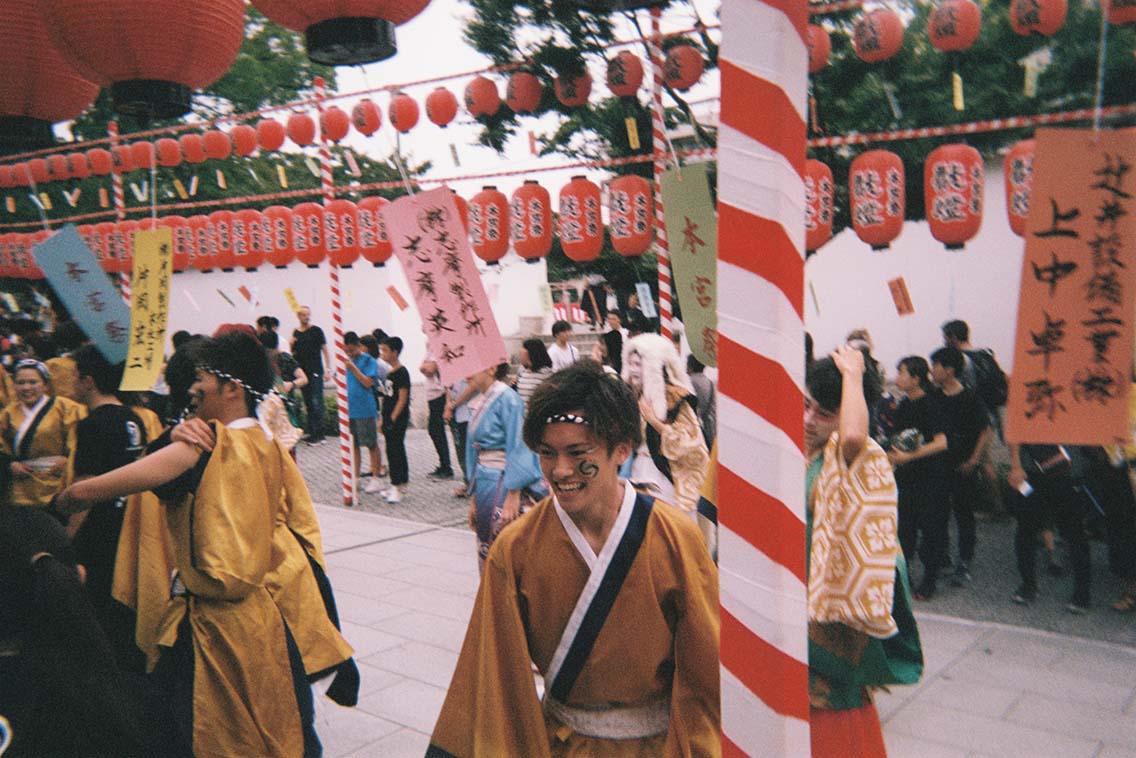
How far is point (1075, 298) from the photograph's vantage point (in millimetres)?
2174

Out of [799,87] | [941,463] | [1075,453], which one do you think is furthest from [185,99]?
[1075,453]

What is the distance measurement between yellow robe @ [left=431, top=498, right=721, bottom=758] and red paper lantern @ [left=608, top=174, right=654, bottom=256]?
20.1 ft

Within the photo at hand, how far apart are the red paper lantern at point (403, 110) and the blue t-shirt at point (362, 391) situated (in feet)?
9.01

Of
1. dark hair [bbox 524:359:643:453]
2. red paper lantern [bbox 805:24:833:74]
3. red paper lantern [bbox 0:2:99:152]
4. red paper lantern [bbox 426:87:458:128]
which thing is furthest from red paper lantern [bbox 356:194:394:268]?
dark hair [bbox 524:359:643:453]

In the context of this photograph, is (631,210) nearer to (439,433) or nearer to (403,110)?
(403,110)

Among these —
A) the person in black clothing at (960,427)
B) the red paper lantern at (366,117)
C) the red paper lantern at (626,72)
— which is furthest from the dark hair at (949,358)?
the red paper lantern at (366,117)

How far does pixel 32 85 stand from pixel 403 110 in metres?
5.37

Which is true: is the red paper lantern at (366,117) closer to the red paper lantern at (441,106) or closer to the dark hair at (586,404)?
the red paper lantern at (441,106)

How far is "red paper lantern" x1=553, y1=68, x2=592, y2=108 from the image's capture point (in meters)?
8.86

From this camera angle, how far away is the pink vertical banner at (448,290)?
168 inches

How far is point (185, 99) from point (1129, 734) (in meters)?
5.61

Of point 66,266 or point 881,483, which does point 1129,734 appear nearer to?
point 881,483

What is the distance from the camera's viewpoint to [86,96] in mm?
5336

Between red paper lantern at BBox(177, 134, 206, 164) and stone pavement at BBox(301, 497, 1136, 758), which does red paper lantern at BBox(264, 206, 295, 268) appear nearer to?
red paper lantern at BBox(177, 134, 206, 164)
